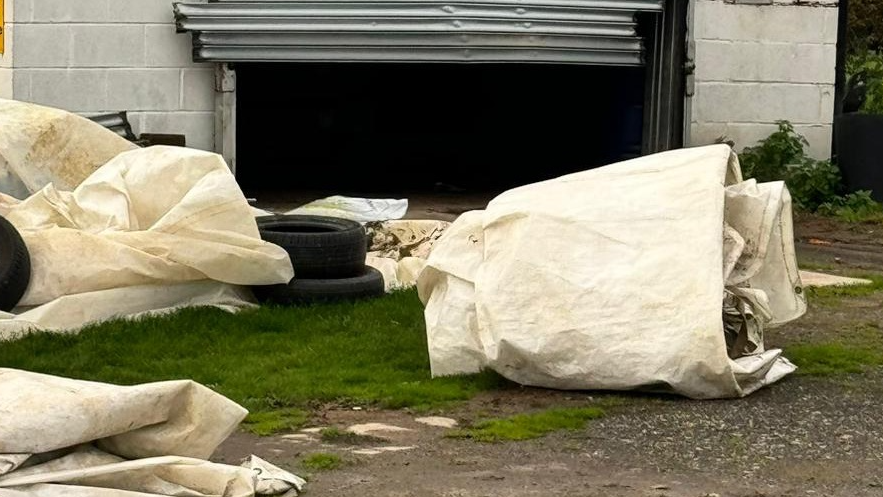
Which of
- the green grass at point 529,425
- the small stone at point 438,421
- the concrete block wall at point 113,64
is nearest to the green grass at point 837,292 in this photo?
the green grass at point 529,425

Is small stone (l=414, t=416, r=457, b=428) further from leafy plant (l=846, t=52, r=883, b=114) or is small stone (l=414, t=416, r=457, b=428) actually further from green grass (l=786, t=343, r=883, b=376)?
leafy plant (l=846, t=52, r=883, b=114)

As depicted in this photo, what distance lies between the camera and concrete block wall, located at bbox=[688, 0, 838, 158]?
43.7ft

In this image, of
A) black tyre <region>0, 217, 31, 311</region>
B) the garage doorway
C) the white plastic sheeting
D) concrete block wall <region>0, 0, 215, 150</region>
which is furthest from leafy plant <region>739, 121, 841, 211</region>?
black tyre <region>0, 217, 31, 311</region>

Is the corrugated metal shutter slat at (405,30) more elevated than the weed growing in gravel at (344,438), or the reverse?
the corrugated metal shutter slat at (405,30)

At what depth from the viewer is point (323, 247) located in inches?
336

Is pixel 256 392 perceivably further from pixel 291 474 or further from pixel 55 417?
pixel 55 417

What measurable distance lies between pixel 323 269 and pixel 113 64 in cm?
375

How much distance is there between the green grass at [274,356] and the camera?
259 inches

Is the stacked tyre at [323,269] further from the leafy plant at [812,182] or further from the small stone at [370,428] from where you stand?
the leafy plant at [812,182]

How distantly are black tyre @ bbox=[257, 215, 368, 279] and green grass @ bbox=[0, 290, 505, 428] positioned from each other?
289mm

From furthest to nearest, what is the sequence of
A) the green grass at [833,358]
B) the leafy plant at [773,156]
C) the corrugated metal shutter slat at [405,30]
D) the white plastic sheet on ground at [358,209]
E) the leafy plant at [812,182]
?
the leafy plant at [812,182] → the leafy plant at [773,156] → the corrugated metal shutter slat at [405,30] → the white plastic sheet on ground at [358,209] → the green grass at [833,358]

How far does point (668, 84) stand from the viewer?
13.0 metres

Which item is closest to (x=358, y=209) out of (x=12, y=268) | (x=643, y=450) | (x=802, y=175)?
(x=12, y=268)

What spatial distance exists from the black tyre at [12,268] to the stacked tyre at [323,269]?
1.34 meters
